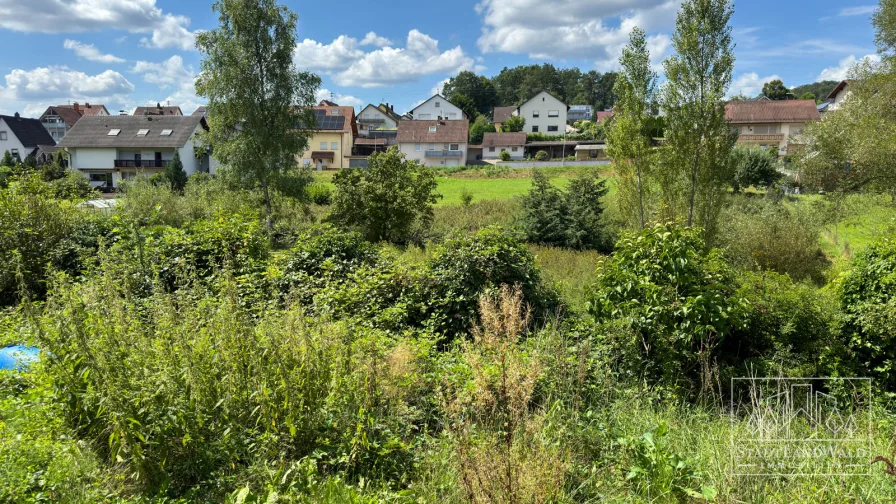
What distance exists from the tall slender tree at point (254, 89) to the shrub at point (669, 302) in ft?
Result: 45.5

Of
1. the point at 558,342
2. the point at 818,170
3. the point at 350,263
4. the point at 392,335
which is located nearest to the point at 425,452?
the point at 558,342

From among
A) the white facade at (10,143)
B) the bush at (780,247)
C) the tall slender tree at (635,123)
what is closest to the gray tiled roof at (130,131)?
the white facade at (10,143)

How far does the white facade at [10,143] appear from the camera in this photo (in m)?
51.7

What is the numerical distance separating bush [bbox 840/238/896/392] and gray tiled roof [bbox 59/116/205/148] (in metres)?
48.1

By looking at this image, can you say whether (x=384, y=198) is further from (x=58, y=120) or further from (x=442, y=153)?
(x=58, y=120)

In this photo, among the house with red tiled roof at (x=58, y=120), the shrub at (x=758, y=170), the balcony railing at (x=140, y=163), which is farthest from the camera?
the house with red tiled roof at (x=58, y=120)

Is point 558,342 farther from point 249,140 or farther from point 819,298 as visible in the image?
point 249,140

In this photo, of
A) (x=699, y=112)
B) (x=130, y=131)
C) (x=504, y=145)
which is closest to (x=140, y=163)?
(x=130, y=131)

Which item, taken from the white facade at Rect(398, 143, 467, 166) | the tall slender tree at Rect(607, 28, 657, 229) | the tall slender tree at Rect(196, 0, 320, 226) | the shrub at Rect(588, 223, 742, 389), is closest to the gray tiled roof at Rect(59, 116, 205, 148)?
the white facade at Rect(398, 143, 467, 166)

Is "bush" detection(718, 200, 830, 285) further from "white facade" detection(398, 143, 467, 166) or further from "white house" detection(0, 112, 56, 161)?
"white house" detection(0, 112, 56, 161)

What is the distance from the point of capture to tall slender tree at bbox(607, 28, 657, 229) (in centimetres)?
1493

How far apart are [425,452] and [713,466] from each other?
205 cm
